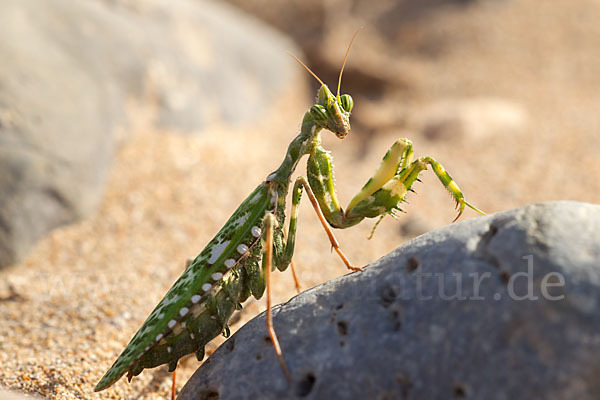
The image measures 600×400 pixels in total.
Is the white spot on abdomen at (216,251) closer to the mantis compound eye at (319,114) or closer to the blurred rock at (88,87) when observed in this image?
the mantis compound eye at (319,114)

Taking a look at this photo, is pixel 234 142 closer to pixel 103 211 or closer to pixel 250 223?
pixel 103 211

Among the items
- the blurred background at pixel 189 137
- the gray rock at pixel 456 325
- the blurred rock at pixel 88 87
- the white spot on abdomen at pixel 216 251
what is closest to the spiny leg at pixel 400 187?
the gray rock at pixel 456 325

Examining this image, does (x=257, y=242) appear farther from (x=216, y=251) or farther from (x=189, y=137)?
(x=189, y=137)

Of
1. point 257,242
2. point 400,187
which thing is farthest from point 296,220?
point 400,187

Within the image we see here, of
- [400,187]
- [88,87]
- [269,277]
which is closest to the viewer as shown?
[269,277]

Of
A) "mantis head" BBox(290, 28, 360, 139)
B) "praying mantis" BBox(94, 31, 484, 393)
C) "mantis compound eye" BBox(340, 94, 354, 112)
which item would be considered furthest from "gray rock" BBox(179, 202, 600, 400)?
"mantis compound eye" BBox(340, 94, 354, 112)

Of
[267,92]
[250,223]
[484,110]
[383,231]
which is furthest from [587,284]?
[267,92]
